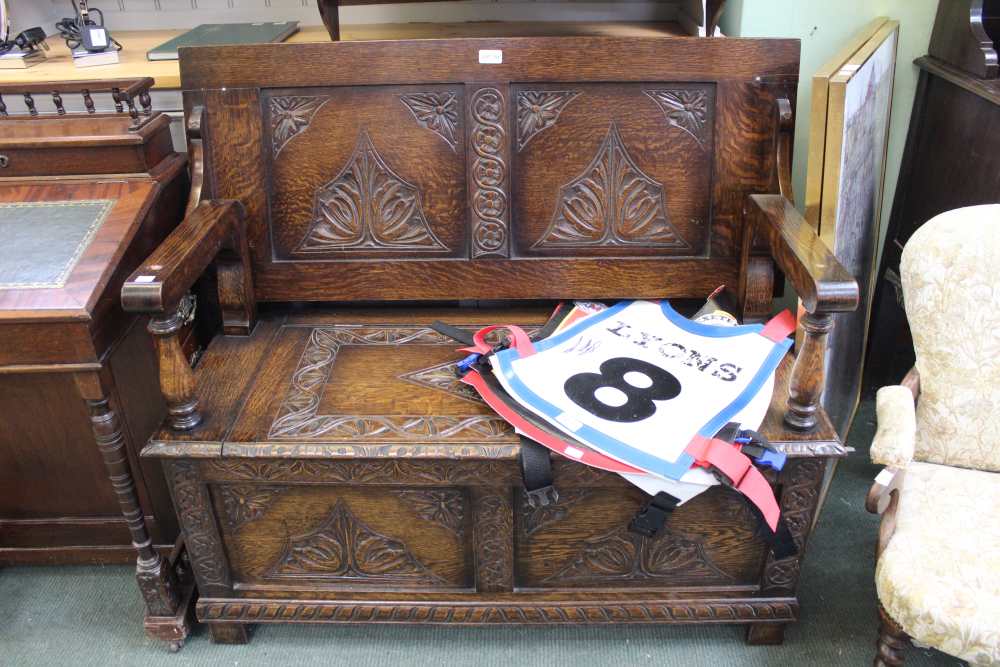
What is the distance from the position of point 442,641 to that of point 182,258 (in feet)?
3.30

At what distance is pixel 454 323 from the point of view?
192 cm

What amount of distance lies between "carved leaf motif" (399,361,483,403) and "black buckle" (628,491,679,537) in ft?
1.28

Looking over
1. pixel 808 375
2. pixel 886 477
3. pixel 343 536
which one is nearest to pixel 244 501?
pixel 343 536

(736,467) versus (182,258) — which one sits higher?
(182,258)

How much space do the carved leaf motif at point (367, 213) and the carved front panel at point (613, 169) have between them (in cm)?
24

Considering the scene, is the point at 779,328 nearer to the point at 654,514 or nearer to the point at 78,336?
the point at 654,514

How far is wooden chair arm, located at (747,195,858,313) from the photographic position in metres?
1.38

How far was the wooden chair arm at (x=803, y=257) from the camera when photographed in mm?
1378

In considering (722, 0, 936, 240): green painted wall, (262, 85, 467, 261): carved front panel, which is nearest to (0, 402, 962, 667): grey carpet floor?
(262, 85, 467, 261): carved front panel

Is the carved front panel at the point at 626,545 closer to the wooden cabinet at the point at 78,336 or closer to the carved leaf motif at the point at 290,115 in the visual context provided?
the wooden cabinet at the point at 78,336

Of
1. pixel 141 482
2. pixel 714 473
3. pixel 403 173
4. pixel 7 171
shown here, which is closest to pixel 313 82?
pixel 403 173

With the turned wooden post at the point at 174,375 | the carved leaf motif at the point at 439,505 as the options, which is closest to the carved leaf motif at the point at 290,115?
the turned wooden post at the point at 174,375

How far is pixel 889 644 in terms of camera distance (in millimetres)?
1503

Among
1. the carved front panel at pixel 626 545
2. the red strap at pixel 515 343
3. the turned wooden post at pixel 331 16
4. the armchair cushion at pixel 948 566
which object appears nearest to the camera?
the armchair cushion at pixel 948 566
